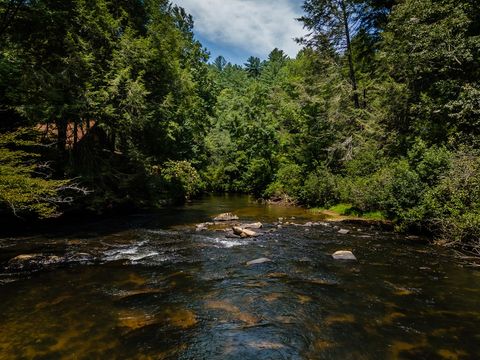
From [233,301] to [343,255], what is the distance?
16.2 feet

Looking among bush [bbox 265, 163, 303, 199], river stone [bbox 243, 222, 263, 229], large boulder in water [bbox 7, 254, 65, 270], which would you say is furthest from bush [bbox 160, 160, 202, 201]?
large boulder in water [bbox 7, 254, 65, 270]

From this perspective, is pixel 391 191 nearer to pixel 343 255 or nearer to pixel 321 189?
pixel 343 255

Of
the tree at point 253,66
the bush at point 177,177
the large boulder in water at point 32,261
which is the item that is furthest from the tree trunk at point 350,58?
the tree at point 253,66

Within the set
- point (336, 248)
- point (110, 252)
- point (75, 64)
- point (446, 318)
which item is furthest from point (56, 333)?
point (75, 64)

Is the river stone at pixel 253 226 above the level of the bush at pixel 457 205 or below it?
below

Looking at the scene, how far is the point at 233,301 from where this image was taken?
7.56m

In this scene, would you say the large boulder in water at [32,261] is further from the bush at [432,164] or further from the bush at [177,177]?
the bush at [432,164]

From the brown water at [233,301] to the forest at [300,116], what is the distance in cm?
263

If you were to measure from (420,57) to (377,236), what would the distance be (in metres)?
8.85

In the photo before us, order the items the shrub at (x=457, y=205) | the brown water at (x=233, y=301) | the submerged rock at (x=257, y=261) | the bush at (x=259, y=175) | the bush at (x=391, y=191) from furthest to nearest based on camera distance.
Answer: the bush at (x=259, y=175) → the bush at (x=391, y=191) → the shrub at (x=457, y=205) → the submerged rock at (x=257, y=261) → the brown water at (x=233, y=301)

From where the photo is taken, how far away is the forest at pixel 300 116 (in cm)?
1368

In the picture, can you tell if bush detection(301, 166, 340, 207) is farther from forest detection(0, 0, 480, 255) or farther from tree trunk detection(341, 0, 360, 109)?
tree trunk detection(341, 0, 360, 109)

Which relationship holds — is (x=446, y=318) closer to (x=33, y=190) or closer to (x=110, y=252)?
(x=110, y=252)

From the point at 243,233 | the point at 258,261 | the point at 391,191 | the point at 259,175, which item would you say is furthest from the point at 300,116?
the point at 258,261
